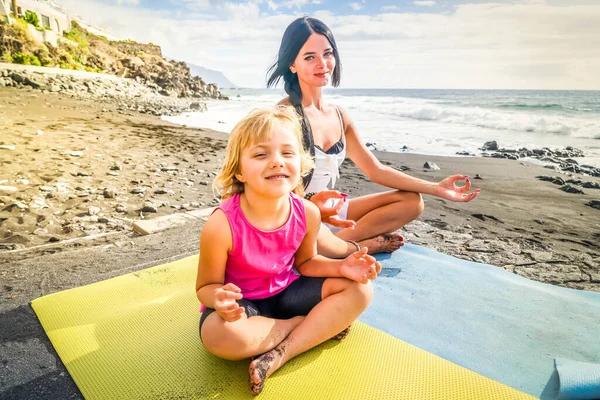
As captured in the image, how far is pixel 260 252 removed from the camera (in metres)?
1.86

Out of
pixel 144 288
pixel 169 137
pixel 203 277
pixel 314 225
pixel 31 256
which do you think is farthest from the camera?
pixel 169 137

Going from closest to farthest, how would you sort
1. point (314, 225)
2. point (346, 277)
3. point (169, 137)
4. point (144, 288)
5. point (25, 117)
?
point (346, 277) → point (314, 225) → point (144, 288) → point (25, 117) → point (169, 137)

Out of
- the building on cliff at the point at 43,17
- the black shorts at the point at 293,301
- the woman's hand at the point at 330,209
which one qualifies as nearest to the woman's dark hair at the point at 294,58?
the woman's hand at the point at 330,209

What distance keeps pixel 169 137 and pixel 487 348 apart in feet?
29.8

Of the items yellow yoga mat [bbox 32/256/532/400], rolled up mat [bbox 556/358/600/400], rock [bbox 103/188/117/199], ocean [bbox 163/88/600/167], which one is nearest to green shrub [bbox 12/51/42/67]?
ocean [bbox 163/88/600/167]

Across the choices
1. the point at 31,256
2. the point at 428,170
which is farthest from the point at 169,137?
the point at 31,256

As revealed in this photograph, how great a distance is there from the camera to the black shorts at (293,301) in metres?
1.95

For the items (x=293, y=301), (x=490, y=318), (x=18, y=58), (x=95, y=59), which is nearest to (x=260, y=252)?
(x=293, y=301)

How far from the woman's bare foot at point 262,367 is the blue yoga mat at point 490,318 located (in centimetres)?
73

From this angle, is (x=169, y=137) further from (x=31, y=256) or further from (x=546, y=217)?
(x=546, y=217)

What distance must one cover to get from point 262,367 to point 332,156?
68.3 inches

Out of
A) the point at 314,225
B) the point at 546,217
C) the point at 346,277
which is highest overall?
the point at 314,225

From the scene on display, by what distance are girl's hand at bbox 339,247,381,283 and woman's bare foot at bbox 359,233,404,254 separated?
4.19 ft

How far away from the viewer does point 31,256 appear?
9.64 feet
